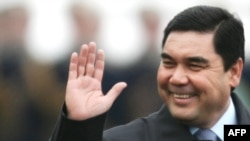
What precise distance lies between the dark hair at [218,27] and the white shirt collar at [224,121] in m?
0.15

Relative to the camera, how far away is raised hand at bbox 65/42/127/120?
3658mm

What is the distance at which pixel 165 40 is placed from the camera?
384 centimetres

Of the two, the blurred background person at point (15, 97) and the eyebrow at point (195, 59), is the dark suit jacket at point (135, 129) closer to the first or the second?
the eyebrow at point (195, 59)

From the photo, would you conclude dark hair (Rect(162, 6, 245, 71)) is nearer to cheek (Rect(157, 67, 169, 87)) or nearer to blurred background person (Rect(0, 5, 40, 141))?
cheek (Rect(157, 67, 169, 87))

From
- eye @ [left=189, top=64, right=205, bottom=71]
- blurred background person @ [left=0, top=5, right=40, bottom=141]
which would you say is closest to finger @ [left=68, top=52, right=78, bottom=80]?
eye @ [left=189, top=64, right=205, bottom=71]

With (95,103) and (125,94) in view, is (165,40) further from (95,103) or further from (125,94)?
(125,94)

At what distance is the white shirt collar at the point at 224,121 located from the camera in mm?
3824

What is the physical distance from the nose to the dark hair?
15cm

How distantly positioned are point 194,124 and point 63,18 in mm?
2773

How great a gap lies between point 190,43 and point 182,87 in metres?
0.16

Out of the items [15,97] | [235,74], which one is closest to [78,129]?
[235,74]

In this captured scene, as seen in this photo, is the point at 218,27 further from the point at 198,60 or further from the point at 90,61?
the point at 90,61

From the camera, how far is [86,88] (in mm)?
3717

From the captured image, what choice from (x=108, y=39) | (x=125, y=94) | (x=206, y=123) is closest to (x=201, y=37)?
(x=206, y=123)
